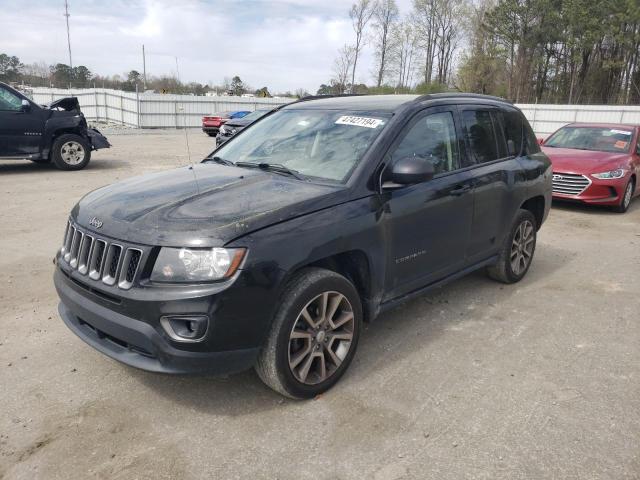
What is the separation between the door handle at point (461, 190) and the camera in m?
4.09

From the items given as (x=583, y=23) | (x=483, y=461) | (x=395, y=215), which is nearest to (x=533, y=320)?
(x=395, y=215)

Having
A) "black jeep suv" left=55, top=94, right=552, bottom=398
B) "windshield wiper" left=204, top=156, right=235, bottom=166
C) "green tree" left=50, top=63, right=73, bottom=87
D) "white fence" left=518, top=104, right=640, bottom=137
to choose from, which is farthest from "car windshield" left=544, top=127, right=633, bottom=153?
"green tree" left=50, top=63, right=73, bottom=87

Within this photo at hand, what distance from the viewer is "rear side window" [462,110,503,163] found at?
4.51m

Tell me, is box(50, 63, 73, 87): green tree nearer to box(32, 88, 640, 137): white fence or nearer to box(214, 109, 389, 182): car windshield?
box(32, 88, 640, 137): white fence

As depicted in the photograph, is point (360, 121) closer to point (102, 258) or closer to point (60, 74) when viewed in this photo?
point (102, 258)

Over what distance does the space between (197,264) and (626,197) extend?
9.12 metres

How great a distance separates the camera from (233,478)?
255 centimetres

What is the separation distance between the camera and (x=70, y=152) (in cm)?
1208

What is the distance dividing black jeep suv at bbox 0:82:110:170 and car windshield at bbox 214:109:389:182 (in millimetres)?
8556

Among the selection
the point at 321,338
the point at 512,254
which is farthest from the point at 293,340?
the point at 512,254

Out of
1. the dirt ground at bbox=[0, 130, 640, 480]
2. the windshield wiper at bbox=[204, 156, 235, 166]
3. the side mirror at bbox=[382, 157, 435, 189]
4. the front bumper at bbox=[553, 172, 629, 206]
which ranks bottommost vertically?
the dirt ground at bbox=[0, 130, 640, 480]

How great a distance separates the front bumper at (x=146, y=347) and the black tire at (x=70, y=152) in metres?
10.1

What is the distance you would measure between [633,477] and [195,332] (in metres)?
2.31

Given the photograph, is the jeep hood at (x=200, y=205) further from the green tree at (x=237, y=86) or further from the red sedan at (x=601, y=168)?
the green tree at (x=237, y=86)
